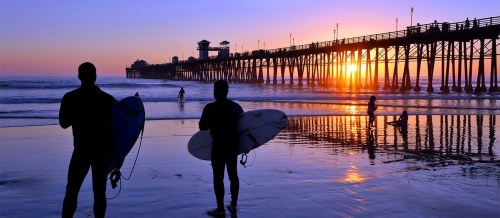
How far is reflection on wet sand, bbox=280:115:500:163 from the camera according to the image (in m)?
8.90

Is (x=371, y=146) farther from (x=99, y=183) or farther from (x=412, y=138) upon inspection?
(x=99, y=183)

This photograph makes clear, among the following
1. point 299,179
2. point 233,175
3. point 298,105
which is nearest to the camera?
point 233,175

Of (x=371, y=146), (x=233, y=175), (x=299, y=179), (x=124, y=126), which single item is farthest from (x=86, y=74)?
(x=371, y=146)

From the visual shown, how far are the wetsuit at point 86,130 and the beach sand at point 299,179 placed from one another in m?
0.81

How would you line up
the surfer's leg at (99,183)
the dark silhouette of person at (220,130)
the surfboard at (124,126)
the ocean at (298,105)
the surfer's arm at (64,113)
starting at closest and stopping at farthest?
the surfer's arm at (64,113)
the surfer's leg at (99,183)
the surfboard at (124,126)
the dark silhouette of person at (220,130)
the ocean at (298,105)

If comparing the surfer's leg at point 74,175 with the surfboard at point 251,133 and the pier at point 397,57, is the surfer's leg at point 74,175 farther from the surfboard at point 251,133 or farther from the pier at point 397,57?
the pier at point 397,57

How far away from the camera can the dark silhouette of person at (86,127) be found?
13.3ft

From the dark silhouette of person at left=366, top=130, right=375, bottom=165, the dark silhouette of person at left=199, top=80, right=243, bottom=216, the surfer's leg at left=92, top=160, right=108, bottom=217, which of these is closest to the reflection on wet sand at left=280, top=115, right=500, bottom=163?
the dark silhouette of person at left=366, top=130, right=375, bottom=165

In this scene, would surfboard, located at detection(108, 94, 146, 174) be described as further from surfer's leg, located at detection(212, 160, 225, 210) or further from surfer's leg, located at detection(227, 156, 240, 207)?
surfer's leg, located at detection(227, 156, 240, 207)

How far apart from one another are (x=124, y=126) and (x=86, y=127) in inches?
22.0

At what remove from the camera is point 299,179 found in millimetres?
6543

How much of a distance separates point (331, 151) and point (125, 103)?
17.2 feet

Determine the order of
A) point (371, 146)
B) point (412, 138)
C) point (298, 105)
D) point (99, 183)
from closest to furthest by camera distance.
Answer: point (99, 183) → point (371, 146) → point (412, 138) → point (298, 105)

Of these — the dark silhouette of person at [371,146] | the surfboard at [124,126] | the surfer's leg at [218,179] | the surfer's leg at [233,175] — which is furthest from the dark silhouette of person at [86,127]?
the dark silhouette of person at [371,146]
